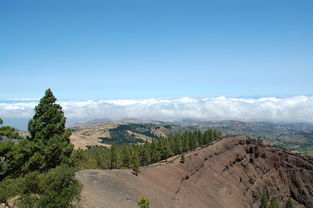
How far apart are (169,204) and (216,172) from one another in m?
57.7

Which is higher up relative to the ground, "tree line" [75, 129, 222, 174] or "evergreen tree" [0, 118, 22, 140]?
"evergreen tree" [0, 118, 22, 140]

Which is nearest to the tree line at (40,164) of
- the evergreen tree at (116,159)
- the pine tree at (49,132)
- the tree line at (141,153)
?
the pine tree at (49,132)

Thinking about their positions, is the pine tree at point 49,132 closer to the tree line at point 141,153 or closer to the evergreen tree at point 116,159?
the tree line at point 141,153

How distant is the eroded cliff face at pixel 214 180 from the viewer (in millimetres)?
51956

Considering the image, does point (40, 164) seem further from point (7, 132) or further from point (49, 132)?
point (7, 132)

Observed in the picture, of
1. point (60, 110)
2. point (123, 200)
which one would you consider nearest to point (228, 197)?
point (123, 200)

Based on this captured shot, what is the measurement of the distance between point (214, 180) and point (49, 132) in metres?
82.4

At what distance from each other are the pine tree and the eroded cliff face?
775cm

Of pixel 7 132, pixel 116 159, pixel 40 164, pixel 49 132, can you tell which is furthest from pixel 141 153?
pixel 7 132

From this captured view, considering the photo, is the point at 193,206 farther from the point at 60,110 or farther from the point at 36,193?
the point at 36,193

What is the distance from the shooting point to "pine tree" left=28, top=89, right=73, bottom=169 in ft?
120

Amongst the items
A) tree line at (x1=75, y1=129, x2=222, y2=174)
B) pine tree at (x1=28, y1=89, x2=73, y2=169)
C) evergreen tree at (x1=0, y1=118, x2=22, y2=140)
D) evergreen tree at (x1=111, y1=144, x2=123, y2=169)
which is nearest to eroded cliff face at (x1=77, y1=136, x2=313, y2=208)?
pine tree at (x1=28, y1=89, x2=73, y2=169)

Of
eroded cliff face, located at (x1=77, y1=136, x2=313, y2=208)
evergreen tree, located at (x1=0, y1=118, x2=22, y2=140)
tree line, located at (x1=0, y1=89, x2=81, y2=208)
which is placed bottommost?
eroded cliff face, located at (x1=77, y1=136, x2=313, y2=208)

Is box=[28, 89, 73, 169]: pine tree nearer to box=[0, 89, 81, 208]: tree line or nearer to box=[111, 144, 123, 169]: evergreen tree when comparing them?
box=[0, 89, 81, 208]: tree line
